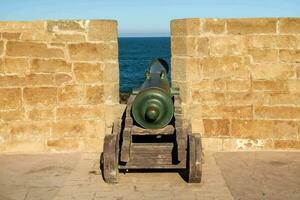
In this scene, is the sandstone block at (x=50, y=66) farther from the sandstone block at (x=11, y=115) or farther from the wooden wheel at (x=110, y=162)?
the wooden wheel at (x=110, y=162)

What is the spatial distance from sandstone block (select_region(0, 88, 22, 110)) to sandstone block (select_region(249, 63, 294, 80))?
11.4ft

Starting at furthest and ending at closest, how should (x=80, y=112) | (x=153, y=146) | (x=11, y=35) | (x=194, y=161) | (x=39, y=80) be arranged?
(x=80, y=112) → (x=39, y=80) → (x=11, y=35) → (x=153, y=146) → (x=194, y=161)

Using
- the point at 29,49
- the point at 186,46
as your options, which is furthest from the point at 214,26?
the point at 29,49

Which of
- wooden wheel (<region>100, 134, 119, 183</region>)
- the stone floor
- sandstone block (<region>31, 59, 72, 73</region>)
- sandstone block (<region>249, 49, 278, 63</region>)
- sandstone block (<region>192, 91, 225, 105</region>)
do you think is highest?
sandstone block (<region>249, 49, 278, 63</region>)

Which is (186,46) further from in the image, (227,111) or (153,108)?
(153,108)

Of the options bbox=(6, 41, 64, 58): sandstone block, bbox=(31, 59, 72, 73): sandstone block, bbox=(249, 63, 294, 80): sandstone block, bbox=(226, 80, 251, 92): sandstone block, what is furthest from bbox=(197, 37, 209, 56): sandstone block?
bbox=(6, 41, 64, 58): sandstone block

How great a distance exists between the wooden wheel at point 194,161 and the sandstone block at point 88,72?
1.97m

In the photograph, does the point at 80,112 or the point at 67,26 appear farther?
the point at 80,112

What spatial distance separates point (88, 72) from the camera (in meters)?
6.41

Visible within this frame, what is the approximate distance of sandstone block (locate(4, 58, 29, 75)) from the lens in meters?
6.31

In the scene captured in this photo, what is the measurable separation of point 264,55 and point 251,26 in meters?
0.47

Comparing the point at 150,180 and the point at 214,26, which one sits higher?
the point at 214,26

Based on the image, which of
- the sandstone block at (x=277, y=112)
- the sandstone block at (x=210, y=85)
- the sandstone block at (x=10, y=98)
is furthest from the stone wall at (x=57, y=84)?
the sandstone block at (x=277, y=112)

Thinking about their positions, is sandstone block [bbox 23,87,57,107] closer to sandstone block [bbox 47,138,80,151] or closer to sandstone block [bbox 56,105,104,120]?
sandstone block [bbox 56,105,104,120]
